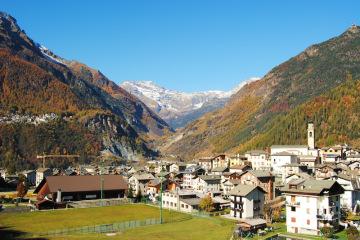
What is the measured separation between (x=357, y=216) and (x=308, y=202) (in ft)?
56.4

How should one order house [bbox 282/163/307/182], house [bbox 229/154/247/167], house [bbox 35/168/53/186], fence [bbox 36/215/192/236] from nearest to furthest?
fence [bbox 36/215/192/236], house [bbox 282/163/307/182], house [bbox 35/168/53/186], house [bbox 229/154/247/167]

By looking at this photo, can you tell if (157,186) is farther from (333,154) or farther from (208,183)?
(333,154)

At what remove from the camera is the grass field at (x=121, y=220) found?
6831 centimetres

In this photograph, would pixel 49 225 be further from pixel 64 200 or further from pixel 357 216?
pixel 357 216

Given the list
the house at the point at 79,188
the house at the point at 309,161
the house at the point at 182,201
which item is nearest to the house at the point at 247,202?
the house at the point at 182,201

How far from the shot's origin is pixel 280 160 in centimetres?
14575

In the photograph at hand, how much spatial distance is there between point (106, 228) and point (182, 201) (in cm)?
2670

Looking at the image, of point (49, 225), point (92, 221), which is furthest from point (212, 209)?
point (49, 225)

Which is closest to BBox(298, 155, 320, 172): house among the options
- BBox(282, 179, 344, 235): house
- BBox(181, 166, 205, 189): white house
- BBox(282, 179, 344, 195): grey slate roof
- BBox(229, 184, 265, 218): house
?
BBox(181, 166, 205, 189): white house

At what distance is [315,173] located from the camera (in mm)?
119812

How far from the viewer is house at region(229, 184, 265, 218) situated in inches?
3356

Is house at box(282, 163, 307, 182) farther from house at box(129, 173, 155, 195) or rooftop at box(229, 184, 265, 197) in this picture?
rooftop at box(229, 184, 265, 197)

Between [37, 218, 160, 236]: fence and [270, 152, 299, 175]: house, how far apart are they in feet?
225

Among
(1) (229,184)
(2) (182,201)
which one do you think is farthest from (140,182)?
(2) (182,201)
